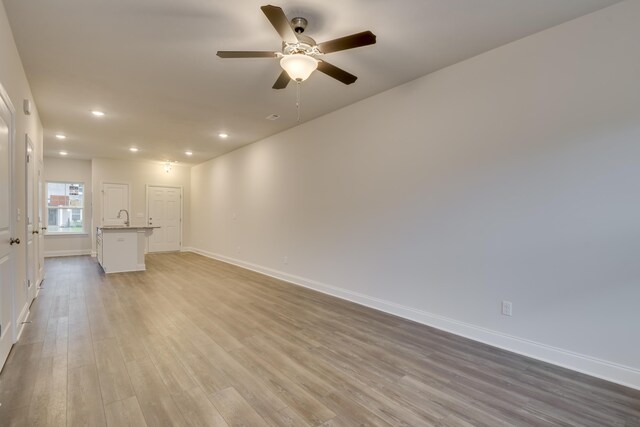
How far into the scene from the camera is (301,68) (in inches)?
98.0

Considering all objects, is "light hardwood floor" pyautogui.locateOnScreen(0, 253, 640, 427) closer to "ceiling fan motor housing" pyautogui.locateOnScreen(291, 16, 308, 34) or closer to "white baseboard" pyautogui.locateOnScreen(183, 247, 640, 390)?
"white baseboard" pyautogui.locateOnScreen(183, 247, 640, 390)

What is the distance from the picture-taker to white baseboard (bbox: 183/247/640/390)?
7.81 feet

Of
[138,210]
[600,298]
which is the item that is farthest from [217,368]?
[138,210]

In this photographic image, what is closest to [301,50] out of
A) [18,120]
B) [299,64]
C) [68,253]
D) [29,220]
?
[299,64]

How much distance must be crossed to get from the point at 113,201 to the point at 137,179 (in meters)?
0.90

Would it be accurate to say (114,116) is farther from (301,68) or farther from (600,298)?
(600,298)

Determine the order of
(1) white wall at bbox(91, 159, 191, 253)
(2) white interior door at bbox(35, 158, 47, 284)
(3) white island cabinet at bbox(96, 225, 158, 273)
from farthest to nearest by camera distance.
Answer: (1) white wall at bbox(91, 159, 191, 253) → (3) white island cabinet at bbox(96, 225, 158, 273) → (2) white interior door at bbox(35, 158, 47, 284)

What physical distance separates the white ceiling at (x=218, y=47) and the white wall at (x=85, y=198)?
469 centimetres

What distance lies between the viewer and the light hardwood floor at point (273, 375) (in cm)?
196

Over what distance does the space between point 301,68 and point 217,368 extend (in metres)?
2.51

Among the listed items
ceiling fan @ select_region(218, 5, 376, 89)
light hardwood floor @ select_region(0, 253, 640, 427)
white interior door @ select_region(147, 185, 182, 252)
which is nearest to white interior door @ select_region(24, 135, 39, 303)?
light hardwood floor @ select_region(0, 253, 640, 427)

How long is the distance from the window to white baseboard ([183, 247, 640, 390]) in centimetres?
856

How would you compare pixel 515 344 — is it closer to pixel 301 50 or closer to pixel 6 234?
pixel 301 50

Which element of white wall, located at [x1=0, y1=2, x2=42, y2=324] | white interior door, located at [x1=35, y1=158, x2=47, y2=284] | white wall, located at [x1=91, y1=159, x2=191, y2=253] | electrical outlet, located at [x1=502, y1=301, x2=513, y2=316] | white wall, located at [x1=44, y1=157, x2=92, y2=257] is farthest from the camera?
white wall, located at [x1=91, y1=159, x2=191, y2=253]
